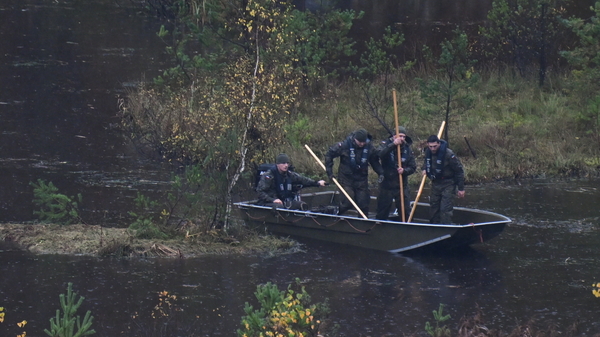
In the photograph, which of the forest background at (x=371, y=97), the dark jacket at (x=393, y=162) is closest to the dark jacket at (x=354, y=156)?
the dark jacket at (x=393, y=162)

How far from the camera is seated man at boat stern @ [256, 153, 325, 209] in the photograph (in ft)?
43.9

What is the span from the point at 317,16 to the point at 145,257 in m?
10.0

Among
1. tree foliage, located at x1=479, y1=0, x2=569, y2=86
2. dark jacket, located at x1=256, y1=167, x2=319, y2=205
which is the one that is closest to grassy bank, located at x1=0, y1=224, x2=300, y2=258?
dark jacket, located at x1=256, y1=167, x2=319, y2=205

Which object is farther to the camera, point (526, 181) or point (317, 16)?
point (317, 16)

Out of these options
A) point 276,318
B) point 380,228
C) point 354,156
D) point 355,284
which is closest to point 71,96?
point 354,156

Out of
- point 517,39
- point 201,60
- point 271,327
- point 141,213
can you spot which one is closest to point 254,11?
point 141,213

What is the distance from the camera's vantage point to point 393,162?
13336 mm

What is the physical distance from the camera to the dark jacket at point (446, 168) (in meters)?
12.8

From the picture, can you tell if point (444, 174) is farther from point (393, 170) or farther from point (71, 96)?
point (71, 96)

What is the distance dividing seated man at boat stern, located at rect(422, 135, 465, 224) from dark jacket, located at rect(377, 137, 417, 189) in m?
0.41

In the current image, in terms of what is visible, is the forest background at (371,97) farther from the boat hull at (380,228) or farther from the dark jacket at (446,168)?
the dark jacket at (446,168)

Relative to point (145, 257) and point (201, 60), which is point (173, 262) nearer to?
point (145, 257)

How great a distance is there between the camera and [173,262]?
40.7 feet

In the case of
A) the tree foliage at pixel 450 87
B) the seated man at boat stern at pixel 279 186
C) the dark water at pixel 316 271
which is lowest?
the dark water at pixel 316 271
